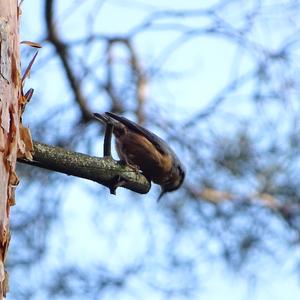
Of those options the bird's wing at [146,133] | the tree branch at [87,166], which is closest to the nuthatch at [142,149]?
the bird's wing at [146,133]

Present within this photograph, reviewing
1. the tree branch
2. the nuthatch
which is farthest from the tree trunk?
the nuthatch

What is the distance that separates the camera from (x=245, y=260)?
16.6 ft

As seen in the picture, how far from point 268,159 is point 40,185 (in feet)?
3.62

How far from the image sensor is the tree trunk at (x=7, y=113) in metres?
1.75

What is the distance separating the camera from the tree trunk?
68.9 inches

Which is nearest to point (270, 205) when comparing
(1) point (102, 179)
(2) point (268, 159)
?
(2) point (268, 159)

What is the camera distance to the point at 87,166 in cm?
195

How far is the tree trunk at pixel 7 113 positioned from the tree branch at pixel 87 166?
0.08m

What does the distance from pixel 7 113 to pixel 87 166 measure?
224mm

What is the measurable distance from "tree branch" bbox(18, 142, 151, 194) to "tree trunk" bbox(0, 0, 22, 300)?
0.25 feet

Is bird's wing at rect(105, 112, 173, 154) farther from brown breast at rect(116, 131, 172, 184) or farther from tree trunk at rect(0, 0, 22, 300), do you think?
tree trunk at rect(0, 0, 22, 300)

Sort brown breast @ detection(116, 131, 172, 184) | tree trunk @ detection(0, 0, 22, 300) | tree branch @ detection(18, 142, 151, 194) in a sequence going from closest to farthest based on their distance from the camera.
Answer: tree trunk @ detection(0, 0, 22, 300) → tree branch @ detection(18, 142, 151, 194) → brown breast @ detection(116, 131, 172, 184)

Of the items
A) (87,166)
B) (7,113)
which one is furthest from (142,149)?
(7,113)

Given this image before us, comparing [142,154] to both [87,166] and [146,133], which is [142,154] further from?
[87,166]
